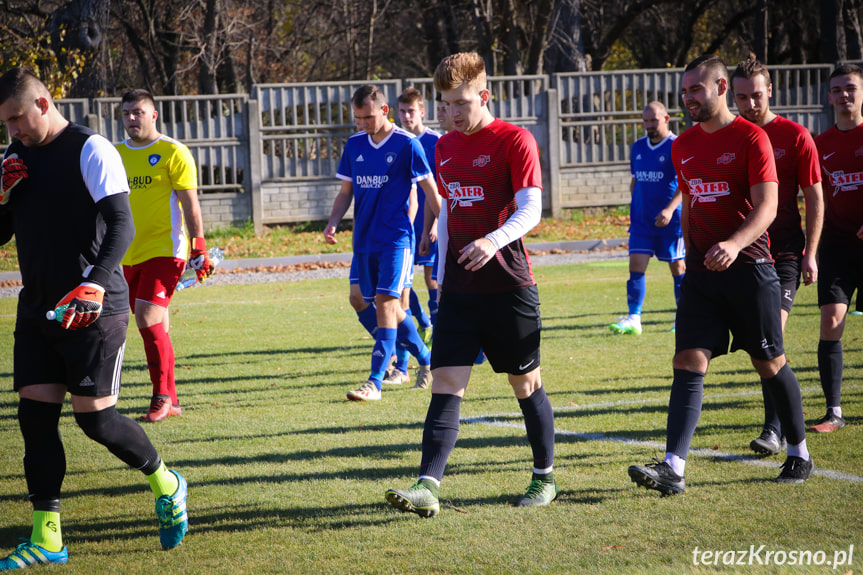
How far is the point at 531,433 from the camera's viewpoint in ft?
15.3

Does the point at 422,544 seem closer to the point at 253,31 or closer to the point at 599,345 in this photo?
the point at 599,345

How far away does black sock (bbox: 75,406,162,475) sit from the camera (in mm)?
4062

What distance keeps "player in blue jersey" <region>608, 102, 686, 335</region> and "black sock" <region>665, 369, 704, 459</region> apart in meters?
5.39

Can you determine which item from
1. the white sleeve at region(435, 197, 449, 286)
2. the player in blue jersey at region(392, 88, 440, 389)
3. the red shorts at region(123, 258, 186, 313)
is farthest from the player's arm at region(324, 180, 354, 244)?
the white sleeve at region(435, 197, 449, 286)

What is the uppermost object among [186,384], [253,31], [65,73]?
[253,31]

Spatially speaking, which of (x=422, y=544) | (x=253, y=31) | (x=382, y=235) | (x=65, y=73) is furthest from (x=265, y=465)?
(x=253, y=31)

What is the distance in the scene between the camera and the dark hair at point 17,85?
3.94 meters

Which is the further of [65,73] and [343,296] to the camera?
[65,73]

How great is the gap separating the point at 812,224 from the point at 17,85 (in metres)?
4.50

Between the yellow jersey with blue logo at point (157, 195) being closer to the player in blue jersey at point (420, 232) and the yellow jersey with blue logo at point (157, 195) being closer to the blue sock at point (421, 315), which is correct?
the player in blue jersey at point (420, 232)

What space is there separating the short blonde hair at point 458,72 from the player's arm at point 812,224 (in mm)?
2350

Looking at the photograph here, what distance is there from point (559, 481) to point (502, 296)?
4.05 ft

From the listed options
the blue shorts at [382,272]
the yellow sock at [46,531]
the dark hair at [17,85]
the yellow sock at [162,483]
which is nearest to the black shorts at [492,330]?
the yellow sock at [162,483]

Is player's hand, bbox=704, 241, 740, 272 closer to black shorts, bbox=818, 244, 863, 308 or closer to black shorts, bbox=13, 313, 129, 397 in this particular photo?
black shorts, bbox=818, 244, 863, 308
